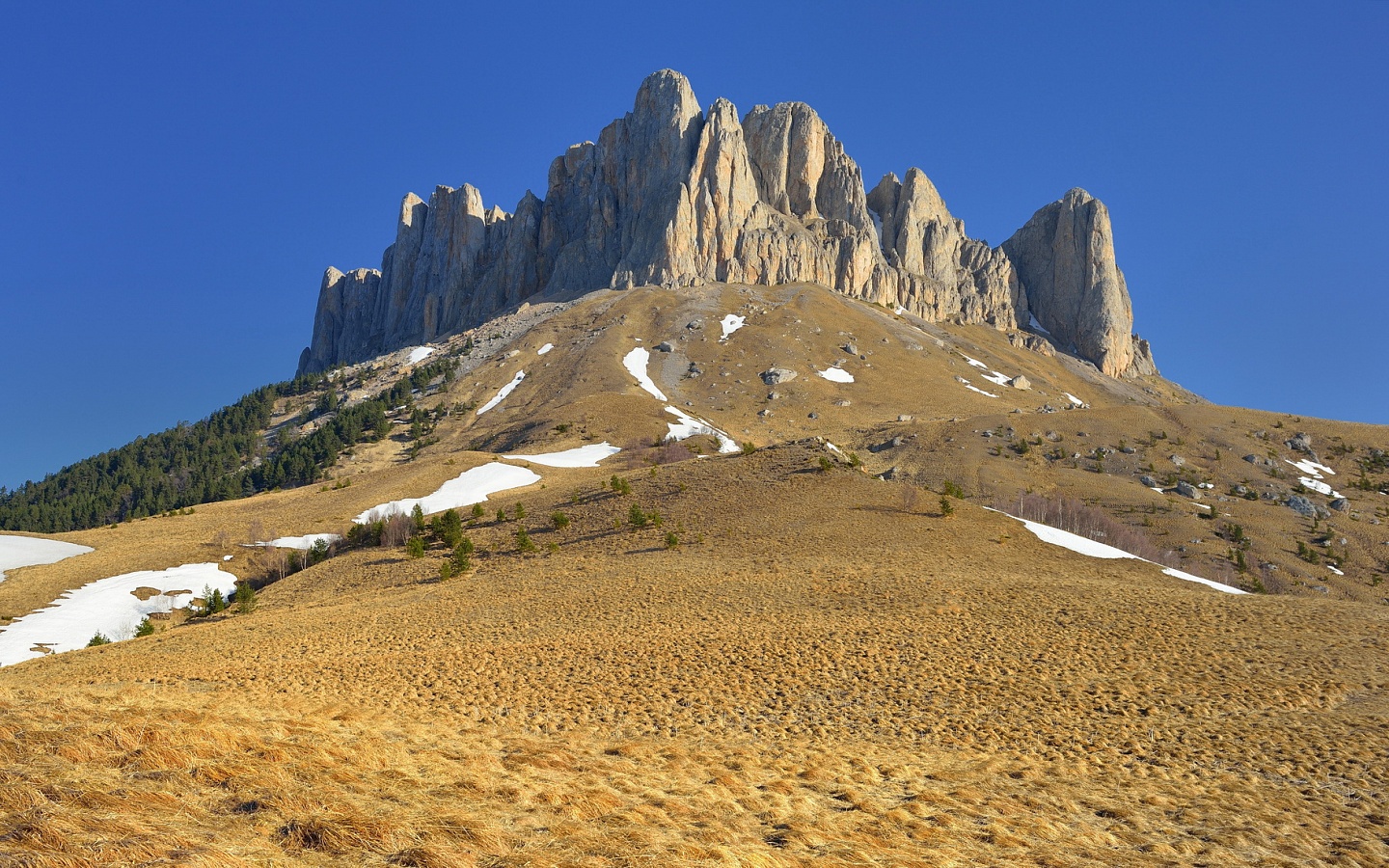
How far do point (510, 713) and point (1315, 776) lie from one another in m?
13.5

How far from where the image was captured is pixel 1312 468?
172 ft

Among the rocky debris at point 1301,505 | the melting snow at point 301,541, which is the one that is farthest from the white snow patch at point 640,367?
the rocky debris at point 1301,505

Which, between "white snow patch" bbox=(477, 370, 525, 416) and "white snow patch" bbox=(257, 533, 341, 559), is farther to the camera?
"white snow patch" bbox=(477, 370, 525, 416)

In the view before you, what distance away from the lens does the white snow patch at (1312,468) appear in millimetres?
51591

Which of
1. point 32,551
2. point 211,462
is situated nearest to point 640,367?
point 211,462

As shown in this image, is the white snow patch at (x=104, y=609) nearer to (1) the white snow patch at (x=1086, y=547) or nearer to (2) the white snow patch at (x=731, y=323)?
(1) the white snow patch at (x=1086, y=547)

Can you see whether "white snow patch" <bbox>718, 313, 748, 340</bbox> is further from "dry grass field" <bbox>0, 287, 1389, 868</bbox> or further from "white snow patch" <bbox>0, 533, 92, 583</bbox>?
"white snow patch" <bbox>0, 533, 92, 583</bbox>

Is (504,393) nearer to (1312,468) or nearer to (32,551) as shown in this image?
(32,551)

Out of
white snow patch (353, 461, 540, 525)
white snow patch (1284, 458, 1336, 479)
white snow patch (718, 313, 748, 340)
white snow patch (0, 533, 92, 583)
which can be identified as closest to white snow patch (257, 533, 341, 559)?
white snow patch (353, 461, 540, 525)

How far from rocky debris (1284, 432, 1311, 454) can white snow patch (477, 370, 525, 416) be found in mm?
72578

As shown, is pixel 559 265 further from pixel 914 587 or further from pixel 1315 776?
pixel 1315 776

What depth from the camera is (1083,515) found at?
137ft

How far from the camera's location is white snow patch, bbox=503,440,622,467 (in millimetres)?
52969

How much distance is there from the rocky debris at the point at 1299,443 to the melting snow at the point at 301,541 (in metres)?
67.4
